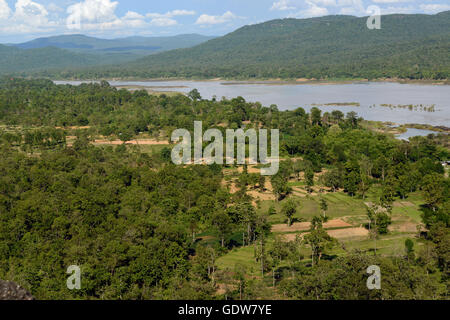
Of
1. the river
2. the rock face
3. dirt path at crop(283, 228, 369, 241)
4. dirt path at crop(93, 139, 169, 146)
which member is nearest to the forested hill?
the river

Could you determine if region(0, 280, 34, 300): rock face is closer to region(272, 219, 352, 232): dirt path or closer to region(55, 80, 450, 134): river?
region(272, 219, 352, 232): dirt path

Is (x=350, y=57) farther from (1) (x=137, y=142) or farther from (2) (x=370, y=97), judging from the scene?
(1) (x=137, y=142)

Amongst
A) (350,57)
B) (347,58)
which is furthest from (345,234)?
(350,57)

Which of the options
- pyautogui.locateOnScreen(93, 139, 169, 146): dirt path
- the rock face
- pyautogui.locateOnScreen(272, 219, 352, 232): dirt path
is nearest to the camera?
the rock face

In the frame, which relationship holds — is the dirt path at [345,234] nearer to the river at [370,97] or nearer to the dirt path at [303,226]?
the dirt path at [303,226]

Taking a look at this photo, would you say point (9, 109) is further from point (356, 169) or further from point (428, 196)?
point (428, 196)

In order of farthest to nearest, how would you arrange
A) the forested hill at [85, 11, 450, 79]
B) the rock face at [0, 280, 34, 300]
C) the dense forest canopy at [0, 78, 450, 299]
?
the forested hill at [85, 11, 450, 79]
the dense forest canopy at [0, 78, 450, 299]
the rock face at [0, 280, 34, 300]
